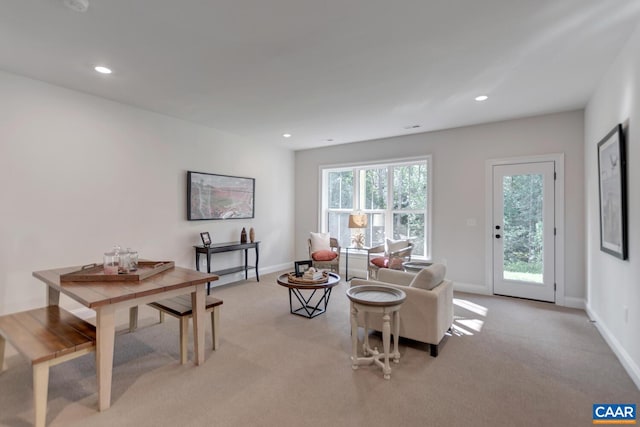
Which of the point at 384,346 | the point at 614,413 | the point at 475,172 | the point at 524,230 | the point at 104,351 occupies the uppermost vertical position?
the point at 475,172

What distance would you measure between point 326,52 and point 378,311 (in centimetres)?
222

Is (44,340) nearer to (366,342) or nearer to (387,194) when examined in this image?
(366,342)

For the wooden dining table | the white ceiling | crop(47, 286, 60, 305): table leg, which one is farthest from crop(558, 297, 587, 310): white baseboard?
crop(47, 286, 60, 305): table leg

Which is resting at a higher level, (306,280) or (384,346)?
(306,280)

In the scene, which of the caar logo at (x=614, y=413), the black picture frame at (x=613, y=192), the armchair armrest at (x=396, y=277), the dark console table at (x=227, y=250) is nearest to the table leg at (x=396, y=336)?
the armchair armrest at (x=396, y=277)

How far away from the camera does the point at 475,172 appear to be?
4.84m

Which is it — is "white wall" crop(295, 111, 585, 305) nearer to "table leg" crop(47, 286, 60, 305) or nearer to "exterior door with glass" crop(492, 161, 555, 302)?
"exterior door with glass" crop(492, 161, 555, 302)

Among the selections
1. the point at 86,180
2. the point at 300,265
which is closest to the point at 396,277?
the point at 300,265

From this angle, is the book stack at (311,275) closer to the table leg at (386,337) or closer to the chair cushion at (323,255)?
the table leg at (386,337)

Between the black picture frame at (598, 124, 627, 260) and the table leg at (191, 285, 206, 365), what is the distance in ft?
11.5

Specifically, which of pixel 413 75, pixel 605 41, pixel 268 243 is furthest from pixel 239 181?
pixel 605 41

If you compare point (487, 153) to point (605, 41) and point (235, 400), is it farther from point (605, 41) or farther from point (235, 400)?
point (235, 400)

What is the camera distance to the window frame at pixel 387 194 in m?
5.25

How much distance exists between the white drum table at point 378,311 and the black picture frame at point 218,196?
3.11m
